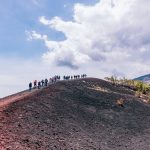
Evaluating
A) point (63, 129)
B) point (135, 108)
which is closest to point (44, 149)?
point (63, 129)

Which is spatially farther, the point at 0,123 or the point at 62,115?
the point at 62,115

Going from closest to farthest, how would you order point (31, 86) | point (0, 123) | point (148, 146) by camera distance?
point (0, 123)
point (148, 146)
point (31, 86)

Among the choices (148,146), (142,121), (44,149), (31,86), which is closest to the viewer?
(44,149)

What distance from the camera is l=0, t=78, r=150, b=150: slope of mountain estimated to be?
2911 centimetres

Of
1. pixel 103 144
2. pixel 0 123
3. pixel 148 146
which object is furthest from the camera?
pixel 148 146

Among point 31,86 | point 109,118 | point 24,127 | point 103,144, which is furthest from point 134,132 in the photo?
point 31,86

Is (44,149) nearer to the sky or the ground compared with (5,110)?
nearer to the ground

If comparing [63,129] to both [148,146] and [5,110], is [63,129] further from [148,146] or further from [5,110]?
[148,146]

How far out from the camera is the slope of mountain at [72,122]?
95.5 feet

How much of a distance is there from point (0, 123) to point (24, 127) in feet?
5.86

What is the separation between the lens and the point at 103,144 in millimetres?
32875

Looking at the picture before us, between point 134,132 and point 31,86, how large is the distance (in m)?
19.9

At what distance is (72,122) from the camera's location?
35.9 meters

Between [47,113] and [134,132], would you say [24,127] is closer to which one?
[47,113]
